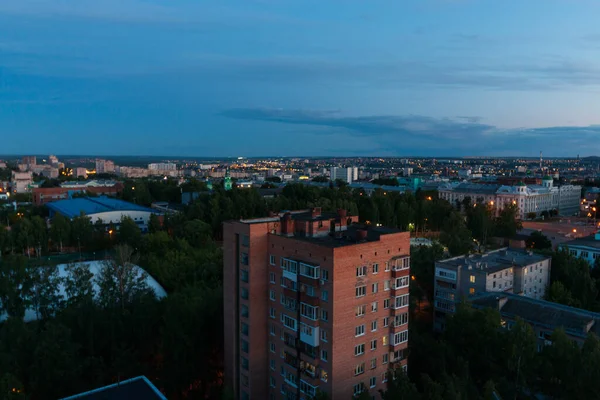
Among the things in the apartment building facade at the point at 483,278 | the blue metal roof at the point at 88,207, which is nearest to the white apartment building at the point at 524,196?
the apartment building facade at the point at 483,278

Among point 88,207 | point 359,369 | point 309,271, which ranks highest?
point 309,271

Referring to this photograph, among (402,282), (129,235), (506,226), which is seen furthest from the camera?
(506,226)

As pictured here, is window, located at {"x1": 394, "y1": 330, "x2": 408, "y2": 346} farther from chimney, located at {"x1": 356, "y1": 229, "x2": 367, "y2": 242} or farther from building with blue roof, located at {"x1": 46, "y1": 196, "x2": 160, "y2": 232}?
building with blue roof, located at {"x1": 46, "y1": 196, "x2": 160, "y2": 232}

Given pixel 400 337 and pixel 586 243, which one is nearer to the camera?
pixel 400 337

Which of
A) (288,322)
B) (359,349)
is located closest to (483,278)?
(359,349)

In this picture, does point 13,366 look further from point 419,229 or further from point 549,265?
point 419,229

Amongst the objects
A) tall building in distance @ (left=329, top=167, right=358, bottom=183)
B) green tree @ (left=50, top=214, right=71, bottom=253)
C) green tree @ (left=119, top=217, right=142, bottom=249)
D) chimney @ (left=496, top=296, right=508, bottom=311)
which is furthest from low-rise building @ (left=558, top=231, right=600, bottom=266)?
tall building in distance @ (left=329, top=167, right=358, bottom=183)

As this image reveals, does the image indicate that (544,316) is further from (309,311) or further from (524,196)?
(524,196)
